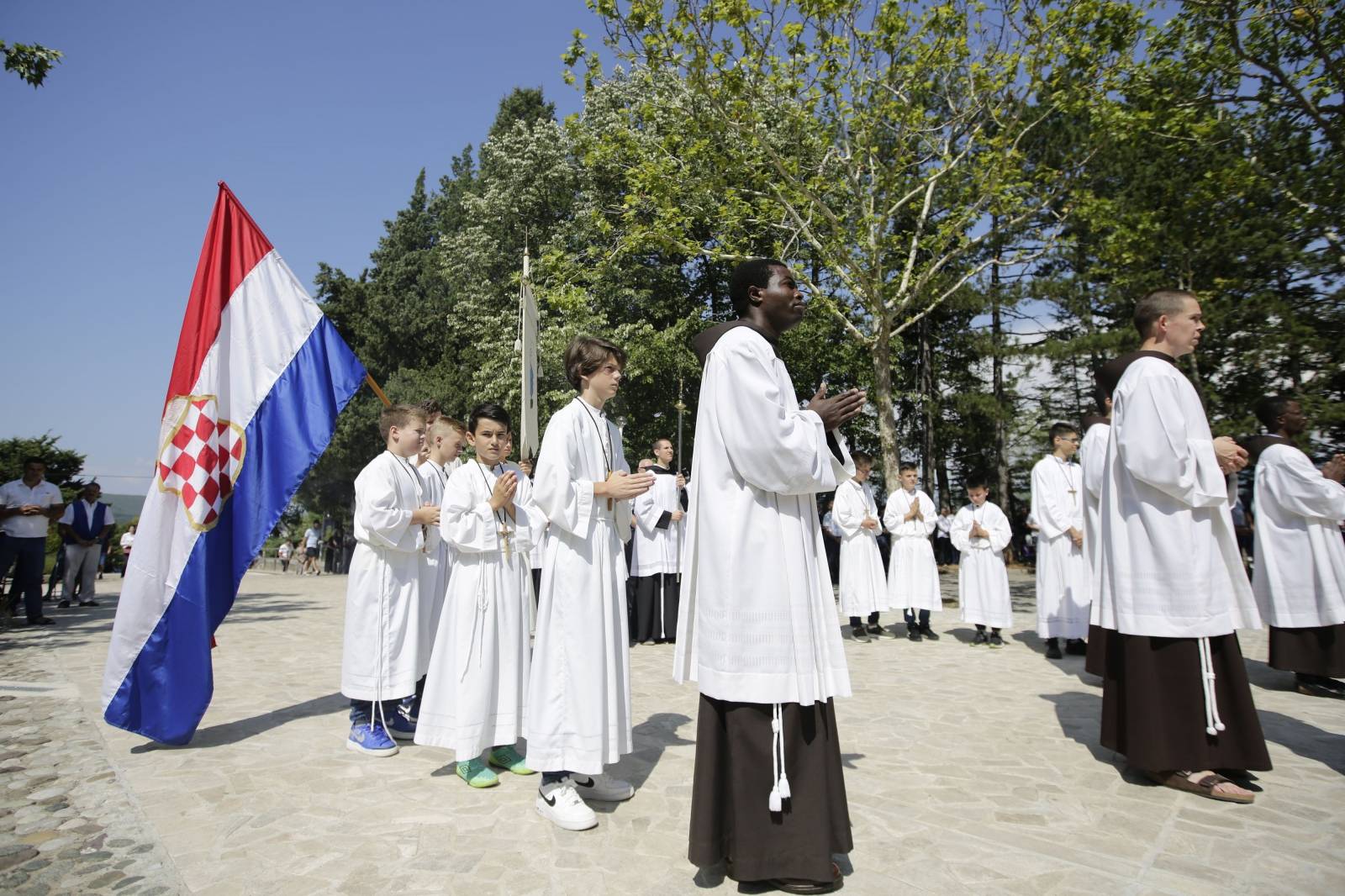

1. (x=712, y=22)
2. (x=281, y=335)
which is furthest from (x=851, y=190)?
(x=281, y=335)

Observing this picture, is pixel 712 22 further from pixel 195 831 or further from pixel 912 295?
pixel 195 831

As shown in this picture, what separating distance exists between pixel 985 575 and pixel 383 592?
703 centimetres

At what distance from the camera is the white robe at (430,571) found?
539cm

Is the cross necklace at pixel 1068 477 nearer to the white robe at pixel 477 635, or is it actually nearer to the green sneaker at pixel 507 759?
the white robe at pixel 477 635

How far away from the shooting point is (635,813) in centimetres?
389

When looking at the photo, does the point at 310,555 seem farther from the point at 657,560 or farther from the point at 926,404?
the point at 657,560

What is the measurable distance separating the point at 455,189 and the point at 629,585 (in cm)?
3504

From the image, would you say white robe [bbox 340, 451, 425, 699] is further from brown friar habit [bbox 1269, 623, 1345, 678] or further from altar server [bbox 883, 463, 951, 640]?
brown friar habit [bbox 1269, 623, 1345, 678]

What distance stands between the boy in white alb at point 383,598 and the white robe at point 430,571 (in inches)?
4.4

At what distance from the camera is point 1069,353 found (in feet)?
65.5

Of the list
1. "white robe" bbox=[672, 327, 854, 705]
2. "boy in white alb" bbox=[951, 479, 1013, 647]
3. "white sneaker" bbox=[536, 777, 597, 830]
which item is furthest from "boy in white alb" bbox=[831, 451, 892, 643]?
"white robe" bbox=[672, 327, 854, 705]

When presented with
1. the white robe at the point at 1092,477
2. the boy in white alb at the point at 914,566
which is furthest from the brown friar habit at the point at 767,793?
the boy in white alb at the point at 914,566

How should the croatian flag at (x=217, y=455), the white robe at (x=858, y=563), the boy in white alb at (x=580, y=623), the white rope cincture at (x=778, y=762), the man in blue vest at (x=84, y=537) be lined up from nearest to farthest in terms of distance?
1. the white rope cincture at (x=778, y=762)
2. the boy in white alb at (x=580, y=623)
3. the croatian flag at (x=217, y=455)
4. the white robe at (x=858, y=563)
5. the man in blue vest at (x=84, y=537)

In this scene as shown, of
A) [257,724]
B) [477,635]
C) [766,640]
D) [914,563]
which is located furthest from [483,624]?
[914,563]
